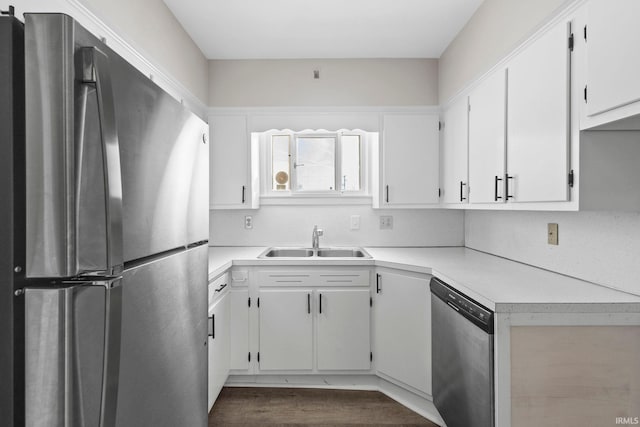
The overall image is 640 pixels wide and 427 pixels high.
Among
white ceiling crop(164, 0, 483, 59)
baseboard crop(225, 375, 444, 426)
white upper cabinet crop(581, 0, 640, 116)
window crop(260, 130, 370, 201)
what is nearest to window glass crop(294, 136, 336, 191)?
window crop(260, 130, 370, 201)

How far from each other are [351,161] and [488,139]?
1355 mm

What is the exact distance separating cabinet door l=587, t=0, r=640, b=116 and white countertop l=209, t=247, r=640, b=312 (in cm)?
71

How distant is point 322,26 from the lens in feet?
8.25

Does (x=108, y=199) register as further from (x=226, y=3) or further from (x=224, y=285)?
(x=226, y=3)

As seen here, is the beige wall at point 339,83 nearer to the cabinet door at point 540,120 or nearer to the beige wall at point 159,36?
the beige wall at point 159,36

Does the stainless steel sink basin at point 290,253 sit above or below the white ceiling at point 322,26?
below

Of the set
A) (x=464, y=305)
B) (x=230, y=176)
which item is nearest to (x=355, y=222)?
(x=230, y=176)

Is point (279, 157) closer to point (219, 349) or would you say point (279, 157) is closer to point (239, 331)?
point (239, 331)

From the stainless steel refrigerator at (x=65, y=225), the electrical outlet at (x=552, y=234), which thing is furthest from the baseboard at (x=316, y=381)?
the stainless steel refrigerator at (x=65, y=225)

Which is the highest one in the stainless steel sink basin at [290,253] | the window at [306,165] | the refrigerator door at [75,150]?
the window at [306,165]

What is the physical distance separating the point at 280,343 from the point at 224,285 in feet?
1.91

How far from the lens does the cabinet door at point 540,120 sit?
1.48m

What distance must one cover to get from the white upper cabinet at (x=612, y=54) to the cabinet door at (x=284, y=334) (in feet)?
6.48

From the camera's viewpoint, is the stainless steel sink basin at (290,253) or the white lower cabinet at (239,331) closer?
the white lower cabinet at (239,331)
